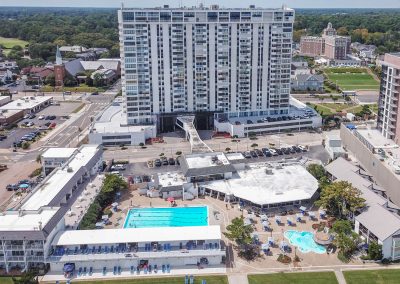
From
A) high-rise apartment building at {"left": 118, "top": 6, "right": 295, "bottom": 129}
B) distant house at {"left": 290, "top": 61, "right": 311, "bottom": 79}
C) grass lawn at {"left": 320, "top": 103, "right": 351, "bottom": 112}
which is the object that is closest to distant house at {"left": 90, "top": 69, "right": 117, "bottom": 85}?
high-rise apartment building at {"left": 118, "top": 6, "right": 295, "bottom": 129}

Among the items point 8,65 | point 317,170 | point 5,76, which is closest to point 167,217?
point 317,170

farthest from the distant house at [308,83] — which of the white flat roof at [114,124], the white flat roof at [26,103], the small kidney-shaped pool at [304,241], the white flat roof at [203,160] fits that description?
the small kidney-shaped pool at [304,241]

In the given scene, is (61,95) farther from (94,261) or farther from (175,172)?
(94,261)

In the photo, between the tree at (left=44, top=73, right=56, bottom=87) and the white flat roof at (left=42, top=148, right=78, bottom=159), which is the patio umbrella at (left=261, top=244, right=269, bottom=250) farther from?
the tree at (left=44, top=73, right=56, bottom=87)

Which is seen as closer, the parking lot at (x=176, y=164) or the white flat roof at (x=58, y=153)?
the white flat roof at (x=58, y=153)

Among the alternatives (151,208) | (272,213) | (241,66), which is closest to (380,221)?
(272,213)

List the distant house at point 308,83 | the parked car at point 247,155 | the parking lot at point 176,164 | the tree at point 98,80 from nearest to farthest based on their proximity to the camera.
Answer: the parking lot at point 176,164, the parked car at point 247,155, the distant house at point 308,83, the tree at point 98,80

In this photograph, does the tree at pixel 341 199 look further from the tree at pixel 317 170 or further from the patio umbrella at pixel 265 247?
the patio umbrella at pixel 265 247
